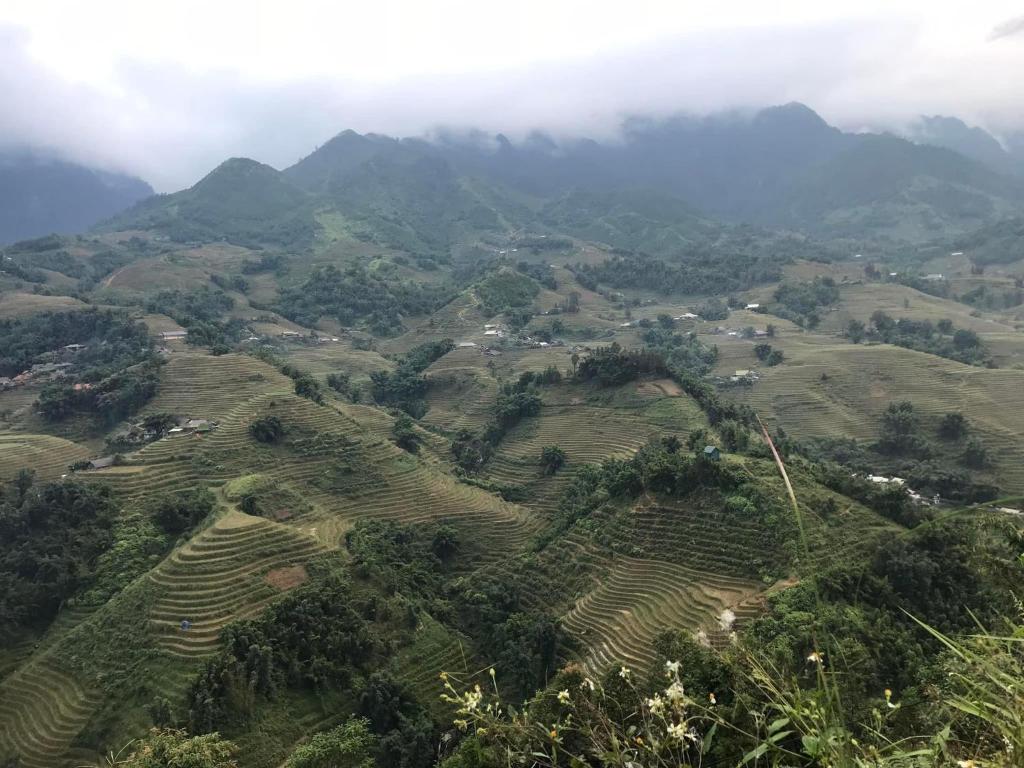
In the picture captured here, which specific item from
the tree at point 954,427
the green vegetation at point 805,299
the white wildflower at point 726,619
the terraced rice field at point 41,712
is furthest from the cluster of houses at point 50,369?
the green vegetation at point 805,299

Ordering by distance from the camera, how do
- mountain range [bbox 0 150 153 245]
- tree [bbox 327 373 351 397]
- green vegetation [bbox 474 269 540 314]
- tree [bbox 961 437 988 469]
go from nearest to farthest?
tree [bbox 961 437 988 469] < tree [bbox 327 373 351 397] < green vegetation [bbox 474 269 540 314] < mountain range [bbox 0 150 153 245]

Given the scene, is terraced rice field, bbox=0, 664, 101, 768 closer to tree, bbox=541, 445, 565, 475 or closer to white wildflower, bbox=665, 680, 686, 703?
white wildflower, bbox=665, 680, 686, 703

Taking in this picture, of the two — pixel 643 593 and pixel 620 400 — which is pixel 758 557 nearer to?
pixel 643 593

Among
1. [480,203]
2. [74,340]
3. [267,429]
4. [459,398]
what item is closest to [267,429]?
[267,429]

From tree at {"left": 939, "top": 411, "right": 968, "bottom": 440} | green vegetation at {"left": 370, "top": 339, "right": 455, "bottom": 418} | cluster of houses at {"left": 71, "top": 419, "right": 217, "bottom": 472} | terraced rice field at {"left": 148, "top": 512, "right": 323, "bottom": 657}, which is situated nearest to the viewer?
terraced rice field at {"left": 148, "top": 512, "right": 323, "bottom": 657}

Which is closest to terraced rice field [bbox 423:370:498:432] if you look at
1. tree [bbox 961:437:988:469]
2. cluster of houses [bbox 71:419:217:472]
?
cluster of houses [bbox 71:419:217:472]

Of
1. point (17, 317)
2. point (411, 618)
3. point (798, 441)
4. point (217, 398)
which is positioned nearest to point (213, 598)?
point (411, 618)
